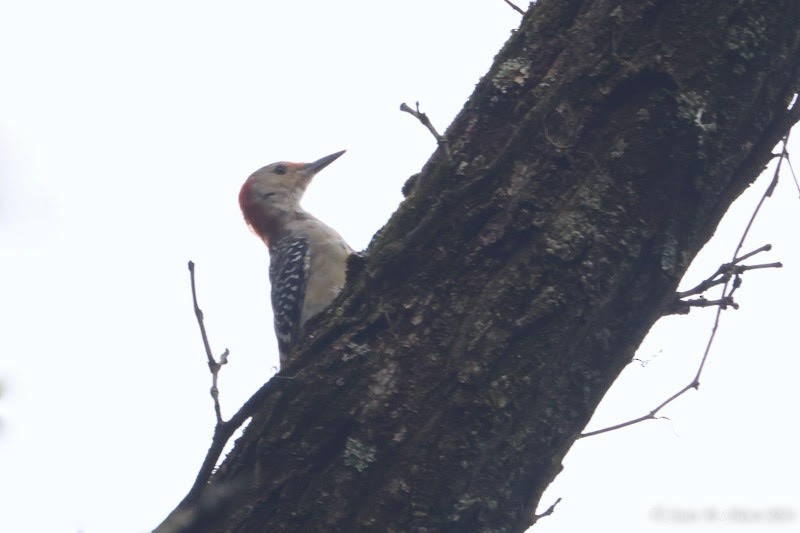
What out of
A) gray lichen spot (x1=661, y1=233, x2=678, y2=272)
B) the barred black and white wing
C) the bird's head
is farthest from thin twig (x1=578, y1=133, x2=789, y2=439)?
the bird's head

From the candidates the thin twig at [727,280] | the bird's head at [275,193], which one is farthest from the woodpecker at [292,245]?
the thin twig at [727,280]

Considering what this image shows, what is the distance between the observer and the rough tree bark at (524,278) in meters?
2.37

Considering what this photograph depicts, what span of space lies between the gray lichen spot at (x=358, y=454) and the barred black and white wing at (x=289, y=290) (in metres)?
4.63

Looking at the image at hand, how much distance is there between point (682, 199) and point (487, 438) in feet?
2.69

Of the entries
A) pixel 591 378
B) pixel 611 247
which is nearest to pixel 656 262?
pixel 611 247

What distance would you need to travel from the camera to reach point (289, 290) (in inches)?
286

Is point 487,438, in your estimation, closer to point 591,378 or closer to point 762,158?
point 591,378

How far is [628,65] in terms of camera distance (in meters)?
2.63

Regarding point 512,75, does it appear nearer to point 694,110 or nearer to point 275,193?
point 694,110

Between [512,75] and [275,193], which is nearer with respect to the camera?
[512,75]

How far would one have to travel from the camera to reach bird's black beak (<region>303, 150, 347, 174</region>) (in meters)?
8.87

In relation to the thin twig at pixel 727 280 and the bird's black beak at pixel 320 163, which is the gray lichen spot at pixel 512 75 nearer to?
the thin twig at pixel 727 280

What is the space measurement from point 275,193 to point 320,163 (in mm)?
502

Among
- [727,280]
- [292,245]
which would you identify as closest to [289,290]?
[292,245]
